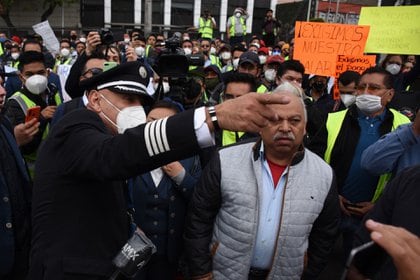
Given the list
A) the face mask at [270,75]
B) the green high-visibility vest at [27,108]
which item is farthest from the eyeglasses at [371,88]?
the green high-visibility vest at [27,108]

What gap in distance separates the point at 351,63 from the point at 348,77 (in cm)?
54

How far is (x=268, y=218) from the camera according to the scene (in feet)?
7.50

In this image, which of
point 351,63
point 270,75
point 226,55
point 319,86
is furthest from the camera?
point 226,55

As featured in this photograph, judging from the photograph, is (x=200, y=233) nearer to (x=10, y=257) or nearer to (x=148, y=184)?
(x=148, y=184)

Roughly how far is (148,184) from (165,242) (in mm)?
397

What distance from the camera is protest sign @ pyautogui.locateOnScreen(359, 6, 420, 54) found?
4.33 m

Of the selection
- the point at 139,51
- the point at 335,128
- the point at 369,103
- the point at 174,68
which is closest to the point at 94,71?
the point at 174,68

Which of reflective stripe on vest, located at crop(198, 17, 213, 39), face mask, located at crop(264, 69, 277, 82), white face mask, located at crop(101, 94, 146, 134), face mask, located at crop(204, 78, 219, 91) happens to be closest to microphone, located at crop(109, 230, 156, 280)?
white face mask, located at crop(101, 94, 146, 134)

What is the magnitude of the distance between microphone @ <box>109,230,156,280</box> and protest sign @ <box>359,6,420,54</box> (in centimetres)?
364

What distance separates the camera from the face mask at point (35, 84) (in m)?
3.83

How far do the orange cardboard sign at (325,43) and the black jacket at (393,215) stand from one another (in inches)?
124

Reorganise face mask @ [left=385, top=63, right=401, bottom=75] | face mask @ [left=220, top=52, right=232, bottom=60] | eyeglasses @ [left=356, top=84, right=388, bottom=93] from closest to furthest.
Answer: eyeglasses @ [left=356, top=84, right=388, bottom=93]
face mask @ [left=385, top=63, right=401, bottom=75]
face mask @ [left=220, top=52, right=232, bottom=60]

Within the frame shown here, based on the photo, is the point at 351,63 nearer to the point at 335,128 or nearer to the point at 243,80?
the point at 243,80

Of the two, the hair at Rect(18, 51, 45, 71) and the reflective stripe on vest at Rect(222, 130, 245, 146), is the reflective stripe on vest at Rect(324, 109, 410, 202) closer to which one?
the reflective stripe on vest at Rect(222, 130, 245, 146)
